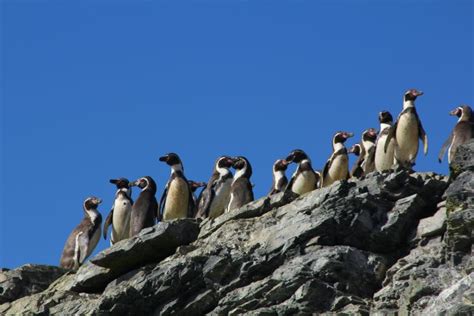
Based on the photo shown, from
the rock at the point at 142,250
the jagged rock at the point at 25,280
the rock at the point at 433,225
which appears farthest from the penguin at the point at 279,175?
the rock at the point at 433,225

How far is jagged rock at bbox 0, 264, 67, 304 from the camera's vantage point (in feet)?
77.2

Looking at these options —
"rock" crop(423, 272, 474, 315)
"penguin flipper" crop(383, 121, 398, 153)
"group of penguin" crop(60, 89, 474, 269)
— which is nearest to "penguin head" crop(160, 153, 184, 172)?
"group of penguin" crop(60, 89, 474, 269)

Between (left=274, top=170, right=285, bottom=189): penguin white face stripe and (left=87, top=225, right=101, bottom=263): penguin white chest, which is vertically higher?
(left=274, top=170, right=285, bottom=189): penguin white face stripe

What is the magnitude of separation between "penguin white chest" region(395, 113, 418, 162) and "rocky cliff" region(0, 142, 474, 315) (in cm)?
407

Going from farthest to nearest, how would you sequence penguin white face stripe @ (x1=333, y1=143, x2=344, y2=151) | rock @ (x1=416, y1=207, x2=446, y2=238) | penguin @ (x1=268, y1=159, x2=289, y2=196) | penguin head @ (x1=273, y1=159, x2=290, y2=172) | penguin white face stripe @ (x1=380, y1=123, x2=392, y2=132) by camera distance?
penguin head @ (x1=273, y1=159, x2=290, y2=172)
penguin @ (x1=268, y1=159, x2=289, y2=196)
penguin white face stripe @ (x1=333, y1=143, x2=344, y2=151)
penguin white face stripe @ (x1=380, y1=123, x2=392, y2=132)
rock @ (x1=416, y1=207, x2=446, y2=238)

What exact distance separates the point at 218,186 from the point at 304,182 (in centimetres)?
187

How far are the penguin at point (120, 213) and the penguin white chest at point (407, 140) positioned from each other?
6.29 meters

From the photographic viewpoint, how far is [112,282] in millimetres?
21438

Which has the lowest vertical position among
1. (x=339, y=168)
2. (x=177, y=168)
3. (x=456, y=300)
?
(x=456, y=300)

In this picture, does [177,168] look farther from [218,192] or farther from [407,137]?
[407,137]

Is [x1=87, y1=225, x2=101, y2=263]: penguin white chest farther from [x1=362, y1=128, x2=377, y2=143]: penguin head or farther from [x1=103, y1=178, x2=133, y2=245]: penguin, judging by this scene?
[x1=362, y1=128, x2=377, y2=143]: penguin head

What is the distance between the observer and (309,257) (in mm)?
18984

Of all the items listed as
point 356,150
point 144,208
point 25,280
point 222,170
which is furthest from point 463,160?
point 222,170

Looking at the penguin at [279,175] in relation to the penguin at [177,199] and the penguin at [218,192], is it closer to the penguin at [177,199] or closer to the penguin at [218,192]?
the penguin at [218,192]
